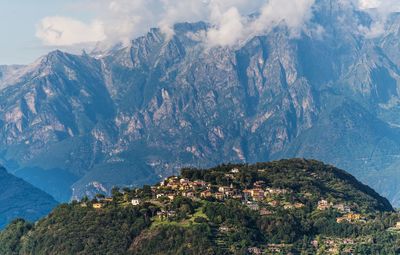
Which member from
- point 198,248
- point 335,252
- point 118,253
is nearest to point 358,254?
point 335,252

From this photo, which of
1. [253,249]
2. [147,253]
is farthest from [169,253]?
[253,249]

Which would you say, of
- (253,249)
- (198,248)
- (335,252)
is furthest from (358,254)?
(198,248)

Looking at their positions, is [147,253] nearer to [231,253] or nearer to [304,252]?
[231,253]

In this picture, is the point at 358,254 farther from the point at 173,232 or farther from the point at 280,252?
the point at 173,232

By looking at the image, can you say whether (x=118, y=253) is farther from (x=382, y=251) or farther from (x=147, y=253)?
(x=382, y=251)

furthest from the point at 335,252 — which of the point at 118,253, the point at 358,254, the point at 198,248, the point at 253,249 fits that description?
the point at 118,253
